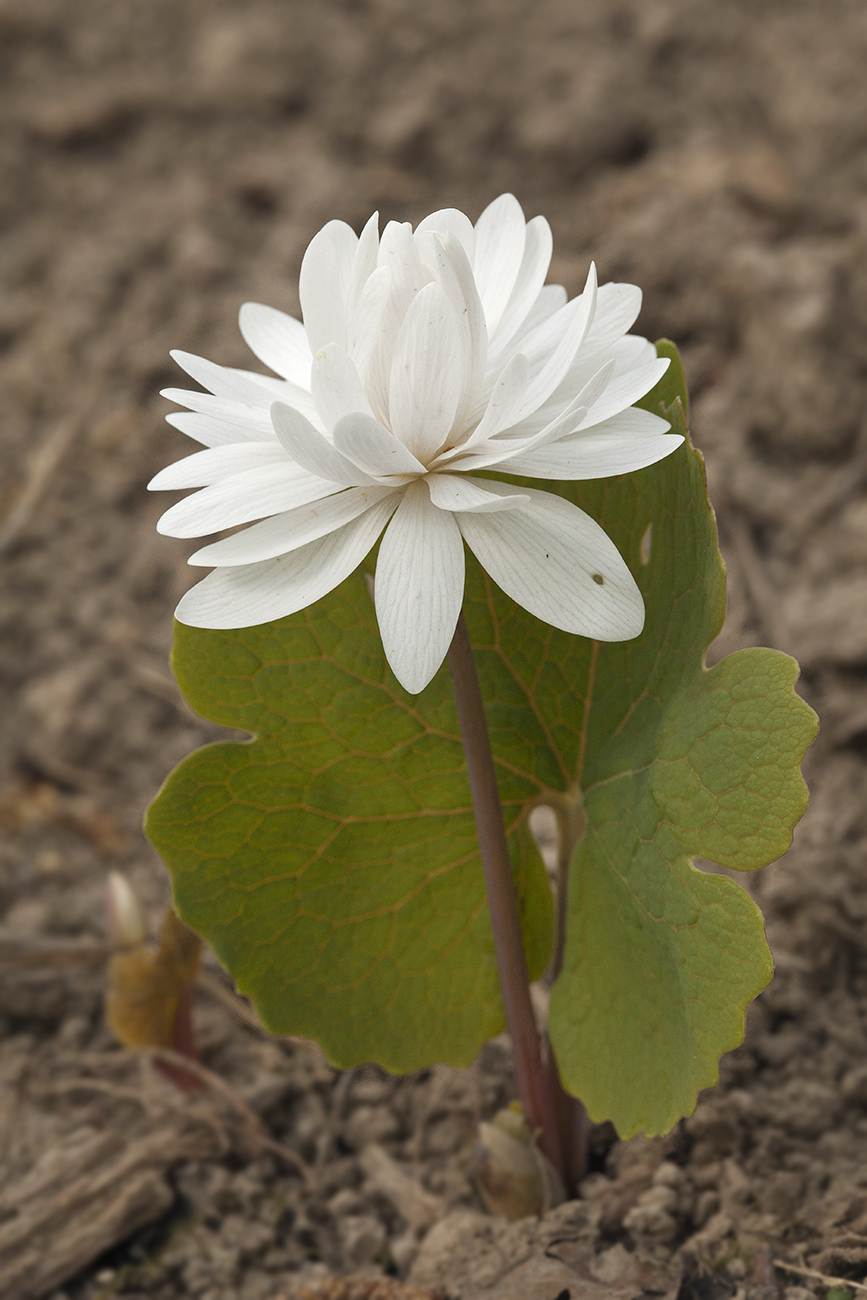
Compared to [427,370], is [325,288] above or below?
above

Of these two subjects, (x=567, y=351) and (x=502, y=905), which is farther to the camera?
(x=502, y=905)

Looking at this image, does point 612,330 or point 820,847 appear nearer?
point 612,330

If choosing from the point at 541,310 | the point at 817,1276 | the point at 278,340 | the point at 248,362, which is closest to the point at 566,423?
the point at 541,310

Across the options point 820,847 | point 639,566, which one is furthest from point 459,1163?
point 639,566

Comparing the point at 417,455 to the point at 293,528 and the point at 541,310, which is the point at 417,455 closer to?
the point at 293,528

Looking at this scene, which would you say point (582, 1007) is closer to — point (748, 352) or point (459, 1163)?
point (459, 1163)

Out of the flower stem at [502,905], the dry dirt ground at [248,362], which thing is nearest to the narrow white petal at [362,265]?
the flower stem at [502,905]
